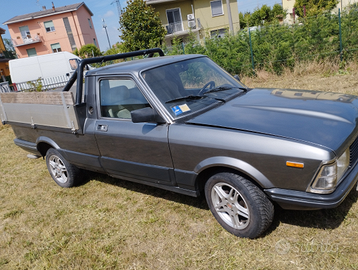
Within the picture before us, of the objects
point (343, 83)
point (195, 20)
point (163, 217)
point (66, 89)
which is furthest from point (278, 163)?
point (195, 20)

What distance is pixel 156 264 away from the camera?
Answer: 9.57 feet

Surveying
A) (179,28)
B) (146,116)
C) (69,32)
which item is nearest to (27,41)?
(69,32)

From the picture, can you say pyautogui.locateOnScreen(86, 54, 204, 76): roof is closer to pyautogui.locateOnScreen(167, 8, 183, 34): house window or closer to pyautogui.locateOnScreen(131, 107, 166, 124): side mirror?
pyautogui.locateOnScreen(131, 107, 166, 124): side mirror

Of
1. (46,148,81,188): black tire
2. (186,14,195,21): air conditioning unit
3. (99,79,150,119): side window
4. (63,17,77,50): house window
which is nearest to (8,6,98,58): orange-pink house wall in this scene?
(63,17,77,50): house window

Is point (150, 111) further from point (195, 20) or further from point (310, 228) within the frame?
point (195, 20)

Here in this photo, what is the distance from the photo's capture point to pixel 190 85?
376 centimetres

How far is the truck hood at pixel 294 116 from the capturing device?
2570 mm

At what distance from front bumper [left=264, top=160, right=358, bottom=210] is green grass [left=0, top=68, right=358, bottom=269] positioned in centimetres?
49

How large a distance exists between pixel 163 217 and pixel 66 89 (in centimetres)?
254

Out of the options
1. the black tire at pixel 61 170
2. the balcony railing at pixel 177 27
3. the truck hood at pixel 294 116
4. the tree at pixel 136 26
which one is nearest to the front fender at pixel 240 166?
the truck hood at pixel 294 116

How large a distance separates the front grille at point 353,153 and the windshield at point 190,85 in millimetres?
1463

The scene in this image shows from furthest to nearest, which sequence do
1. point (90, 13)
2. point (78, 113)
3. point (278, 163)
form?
point (90, 13)
point (78, 113)
point (278, 163)

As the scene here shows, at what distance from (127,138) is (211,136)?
115 centimetres

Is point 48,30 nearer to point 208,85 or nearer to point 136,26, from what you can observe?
point 136,26
